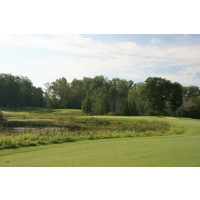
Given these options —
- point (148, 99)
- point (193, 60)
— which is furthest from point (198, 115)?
point (193, 60)

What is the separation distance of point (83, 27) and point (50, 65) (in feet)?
17.2

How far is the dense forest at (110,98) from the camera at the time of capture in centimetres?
3198

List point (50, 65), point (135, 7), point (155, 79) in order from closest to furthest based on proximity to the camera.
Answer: point (135, 7)
point (50, 65)
point (155, 79)

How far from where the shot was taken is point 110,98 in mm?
46344

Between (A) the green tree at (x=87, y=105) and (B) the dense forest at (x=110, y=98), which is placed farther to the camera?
(A) the green tree at (x=87, y=105)

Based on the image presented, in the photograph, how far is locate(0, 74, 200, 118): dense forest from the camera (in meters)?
32.0

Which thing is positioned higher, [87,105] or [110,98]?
[110,98]

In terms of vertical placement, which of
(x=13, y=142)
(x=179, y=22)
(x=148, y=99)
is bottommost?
(x=13, y=142)

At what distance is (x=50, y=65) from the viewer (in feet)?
48.4

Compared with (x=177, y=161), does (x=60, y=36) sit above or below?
above

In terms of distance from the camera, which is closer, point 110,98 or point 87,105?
point 87,105

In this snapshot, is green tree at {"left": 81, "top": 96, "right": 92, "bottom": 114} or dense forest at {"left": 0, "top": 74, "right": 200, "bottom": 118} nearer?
dense forest at {"left": 0, "top": 74, "right": 200, "bottom": 118}

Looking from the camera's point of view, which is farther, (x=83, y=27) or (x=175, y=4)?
(x=83, y=27)
